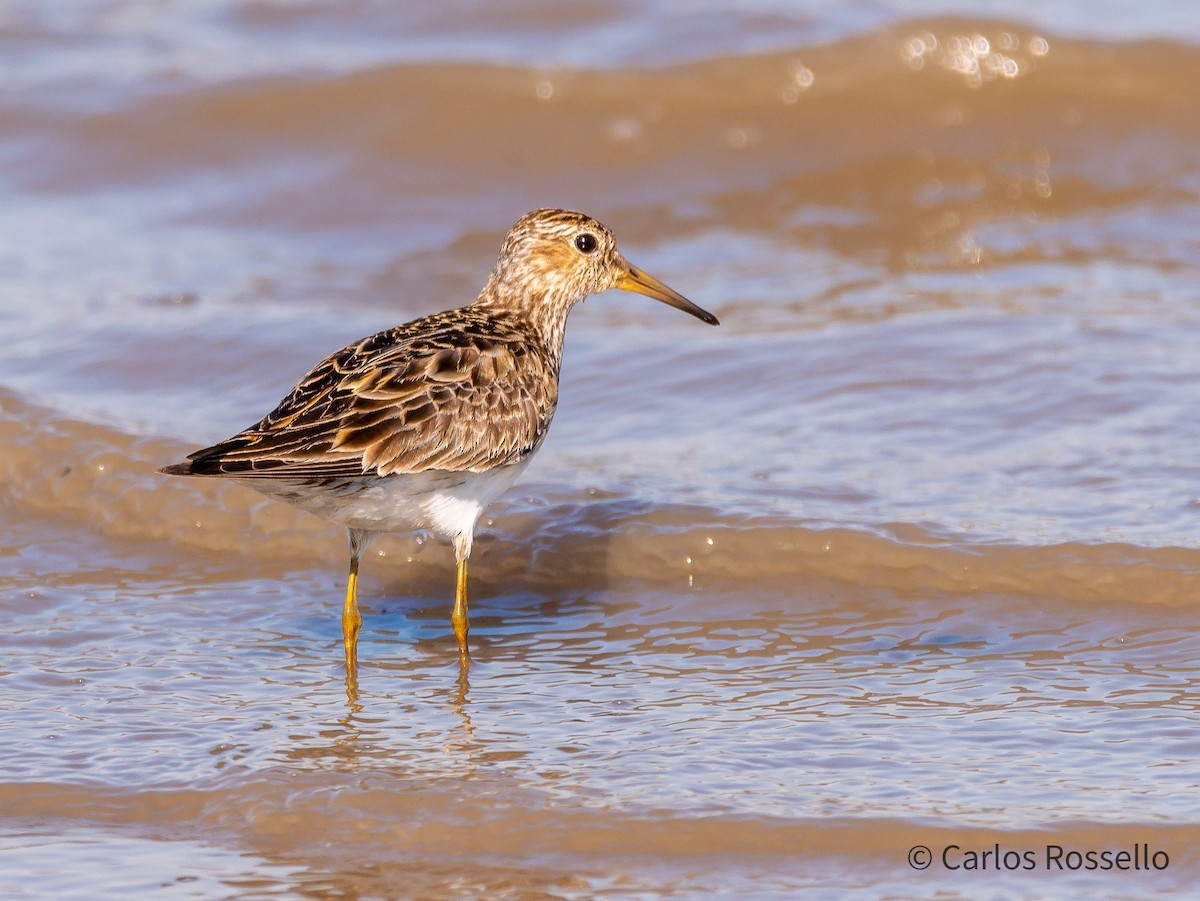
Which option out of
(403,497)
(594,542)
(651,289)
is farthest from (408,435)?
(651,289)

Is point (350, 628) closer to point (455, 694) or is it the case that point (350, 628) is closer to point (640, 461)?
point (455, 694)

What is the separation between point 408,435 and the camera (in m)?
6.79

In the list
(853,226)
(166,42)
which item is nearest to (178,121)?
(166,42)

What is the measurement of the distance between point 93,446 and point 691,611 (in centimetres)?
373

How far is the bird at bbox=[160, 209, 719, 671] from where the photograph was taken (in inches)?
258

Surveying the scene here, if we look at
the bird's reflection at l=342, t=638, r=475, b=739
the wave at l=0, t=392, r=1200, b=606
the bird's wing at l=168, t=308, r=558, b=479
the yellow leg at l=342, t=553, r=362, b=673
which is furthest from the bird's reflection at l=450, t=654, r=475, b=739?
the wave at l=0, t=392, r=1200, b=606

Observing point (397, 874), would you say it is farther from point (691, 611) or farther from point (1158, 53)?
point (1158, 53)

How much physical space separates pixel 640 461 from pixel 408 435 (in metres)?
2.76

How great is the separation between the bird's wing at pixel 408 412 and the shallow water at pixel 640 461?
0.99 meters

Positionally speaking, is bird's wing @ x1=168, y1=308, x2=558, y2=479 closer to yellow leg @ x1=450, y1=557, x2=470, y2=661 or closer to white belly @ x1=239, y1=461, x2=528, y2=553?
white belly @ x1=239, y1=461, x2=528, y2=553

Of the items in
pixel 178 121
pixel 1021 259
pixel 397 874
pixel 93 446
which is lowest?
pixel 397 874

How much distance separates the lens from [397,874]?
5.52 metres

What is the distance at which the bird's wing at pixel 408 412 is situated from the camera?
21.4ft

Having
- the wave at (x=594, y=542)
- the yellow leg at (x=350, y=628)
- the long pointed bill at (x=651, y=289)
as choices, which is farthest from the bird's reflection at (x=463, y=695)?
the long pointed bill at (x=651, y=289)
